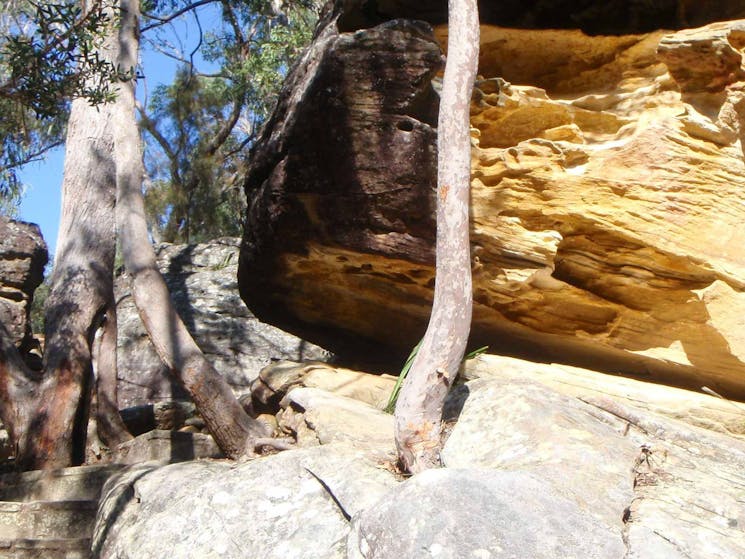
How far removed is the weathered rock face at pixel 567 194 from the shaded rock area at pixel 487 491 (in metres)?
0.89

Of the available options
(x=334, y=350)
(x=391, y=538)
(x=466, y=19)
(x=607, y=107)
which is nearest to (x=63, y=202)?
(x=334, y=350)

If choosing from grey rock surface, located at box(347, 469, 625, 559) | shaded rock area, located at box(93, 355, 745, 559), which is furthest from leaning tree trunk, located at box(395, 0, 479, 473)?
grey rock surface, located at box(347, 469, 625, 559)

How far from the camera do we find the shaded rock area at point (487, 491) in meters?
3.75

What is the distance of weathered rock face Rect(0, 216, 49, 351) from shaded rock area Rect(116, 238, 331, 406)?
159 cm

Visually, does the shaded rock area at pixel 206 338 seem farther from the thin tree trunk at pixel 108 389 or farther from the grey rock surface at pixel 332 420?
the grey rock surface at pixel 332 420

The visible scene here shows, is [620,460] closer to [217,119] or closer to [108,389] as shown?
[108,389]

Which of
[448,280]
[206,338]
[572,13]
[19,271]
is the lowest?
[206,338]

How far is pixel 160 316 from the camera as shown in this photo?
7.50 m

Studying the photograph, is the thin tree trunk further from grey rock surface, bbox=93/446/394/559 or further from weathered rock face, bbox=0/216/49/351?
grey rock surface, bbox=93/446/394/559

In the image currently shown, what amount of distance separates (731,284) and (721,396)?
101 centimetres

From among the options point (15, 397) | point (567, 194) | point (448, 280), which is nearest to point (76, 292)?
point (15, 397)

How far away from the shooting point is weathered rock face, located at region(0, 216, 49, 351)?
1109 centimetres

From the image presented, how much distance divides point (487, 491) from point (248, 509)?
5.16 feet

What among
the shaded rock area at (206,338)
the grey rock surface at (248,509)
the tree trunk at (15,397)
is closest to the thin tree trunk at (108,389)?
the tree trunk at (15,397)
